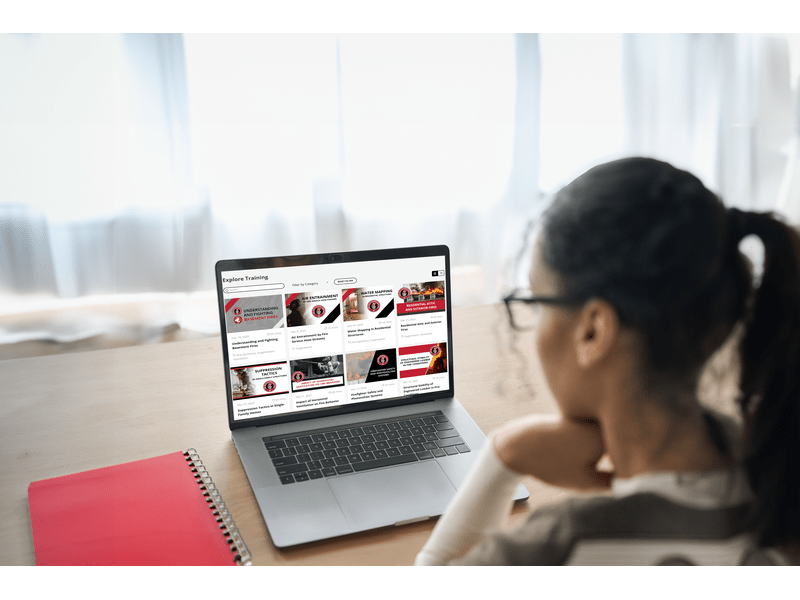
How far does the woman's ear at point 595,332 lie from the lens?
316 millimetres

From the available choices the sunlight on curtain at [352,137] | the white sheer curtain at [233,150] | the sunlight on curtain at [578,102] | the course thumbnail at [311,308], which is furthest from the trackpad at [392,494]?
the sunlight on curtain at [578,102]

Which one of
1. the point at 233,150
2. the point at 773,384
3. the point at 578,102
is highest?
the point at 578,102

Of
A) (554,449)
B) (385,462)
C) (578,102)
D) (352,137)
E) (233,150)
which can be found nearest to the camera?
(554,449)

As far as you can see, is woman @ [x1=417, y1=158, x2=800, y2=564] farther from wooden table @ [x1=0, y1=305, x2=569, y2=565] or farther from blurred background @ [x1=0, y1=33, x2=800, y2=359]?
blurred background @ [x1=0, y1=33, x2=800, y2=359]

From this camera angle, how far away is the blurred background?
209 centimetres

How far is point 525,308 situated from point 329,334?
0.49 meters

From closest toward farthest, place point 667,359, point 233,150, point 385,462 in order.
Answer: point 667,359 < point 385,462 < point 233,150

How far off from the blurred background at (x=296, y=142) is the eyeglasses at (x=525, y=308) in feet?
5.22

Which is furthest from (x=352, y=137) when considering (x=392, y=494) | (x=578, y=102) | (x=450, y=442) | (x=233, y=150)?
(x=392, y=494)

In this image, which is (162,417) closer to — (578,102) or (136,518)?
(136,518)

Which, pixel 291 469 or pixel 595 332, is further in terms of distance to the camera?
pixel 291 469

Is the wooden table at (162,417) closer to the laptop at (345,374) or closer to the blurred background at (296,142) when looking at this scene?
the laptop at (345,374)

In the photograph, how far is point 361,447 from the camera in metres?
0.75
